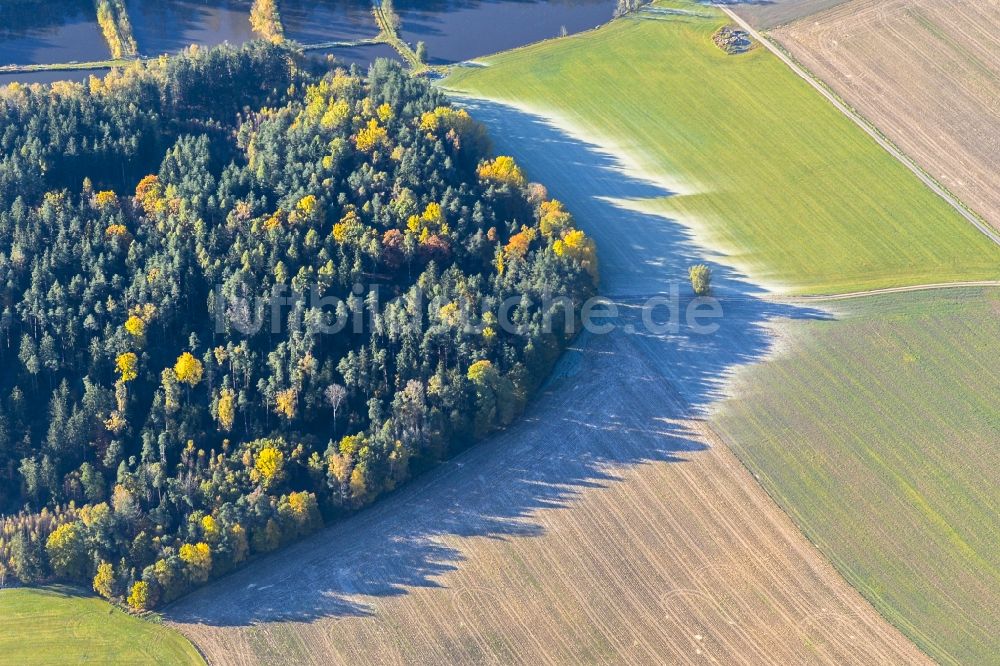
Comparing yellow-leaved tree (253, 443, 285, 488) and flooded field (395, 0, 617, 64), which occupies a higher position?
flooded field (395, 0, 617, 64)

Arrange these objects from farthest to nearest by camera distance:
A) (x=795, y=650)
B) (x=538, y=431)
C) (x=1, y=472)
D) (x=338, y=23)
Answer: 1. (x=338, y=23)
2. (x=538, y=431)
3. (x=1, y=472)
4. (x=795, y=650)

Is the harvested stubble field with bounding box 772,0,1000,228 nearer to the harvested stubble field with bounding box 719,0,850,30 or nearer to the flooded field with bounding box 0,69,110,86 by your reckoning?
the harvested stubble field with bounding box 719,0,850,30

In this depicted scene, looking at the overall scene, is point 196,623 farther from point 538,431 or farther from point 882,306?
point 882,306

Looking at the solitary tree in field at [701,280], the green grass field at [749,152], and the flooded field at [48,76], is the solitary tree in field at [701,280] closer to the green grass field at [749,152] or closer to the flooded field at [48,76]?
the green grass field at [749,152]

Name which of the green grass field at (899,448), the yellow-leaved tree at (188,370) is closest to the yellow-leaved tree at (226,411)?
the yellow-leaved tree at (188,370)

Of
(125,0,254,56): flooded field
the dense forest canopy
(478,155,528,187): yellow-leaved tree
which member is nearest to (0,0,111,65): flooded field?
(125,0,254,56): flooded field

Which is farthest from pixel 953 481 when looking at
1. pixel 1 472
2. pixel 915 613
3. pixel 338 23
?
pixel 338 23
